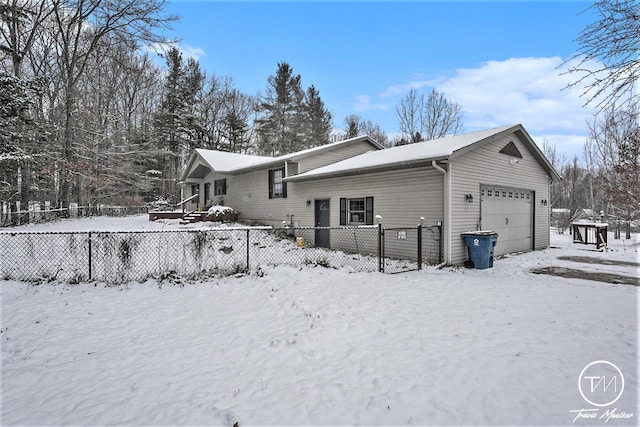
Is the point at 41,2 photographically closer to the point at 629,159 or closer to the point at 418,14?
the point at 418,14

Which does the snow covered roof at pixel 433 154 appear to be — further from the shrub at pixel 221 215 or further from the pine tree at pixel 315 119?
the pine tree at pixel 315 119

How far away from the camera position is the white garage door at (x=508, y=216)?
10320mm

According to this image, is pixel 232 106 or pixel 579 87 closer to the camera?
pixel 579 87

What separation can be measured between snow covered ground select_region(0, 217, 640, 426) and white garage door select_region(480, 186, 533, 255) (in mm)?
4074

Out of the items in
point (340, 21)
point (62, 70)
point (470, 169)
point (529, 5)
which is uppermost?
point (62, 70)

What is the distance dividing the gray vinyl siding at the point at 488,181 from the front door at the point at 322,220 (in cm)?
509

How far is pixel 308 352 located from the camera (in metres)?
3.75

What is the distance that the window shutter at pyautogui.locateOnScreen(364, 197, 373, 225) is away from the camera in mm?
10977

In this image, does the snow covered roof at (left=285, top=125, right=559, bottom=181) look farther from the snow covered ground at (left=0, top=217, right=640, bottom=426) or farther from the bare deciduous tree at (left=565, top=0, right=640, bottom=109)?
the bare deciduous tree at (left=565, top=0, right=640, bottom=109)

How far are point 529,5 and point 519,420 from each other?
6341mm

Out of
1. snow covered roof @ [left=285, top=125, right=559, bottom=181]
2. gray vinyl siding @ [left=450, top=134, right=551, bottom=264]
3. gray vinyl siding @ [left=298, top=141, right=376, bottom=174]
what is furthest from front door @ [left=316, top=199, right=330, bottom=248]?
gray vinyl siding @ [left=450, top=134, right=551, bottom=264]

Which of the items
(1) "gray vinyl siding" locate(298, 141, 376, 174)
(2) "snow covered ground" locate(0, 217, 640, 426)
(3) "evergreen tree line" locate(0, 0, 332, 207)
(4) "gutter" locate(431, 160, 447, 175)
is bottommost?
(2) "snow covered ground" locate(0, 217, 640, 426)

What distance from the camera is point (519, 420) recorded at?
2.52m

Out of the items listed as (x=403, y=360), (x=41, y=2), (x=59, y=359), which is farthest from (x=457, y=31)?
(x=41, y=2)
